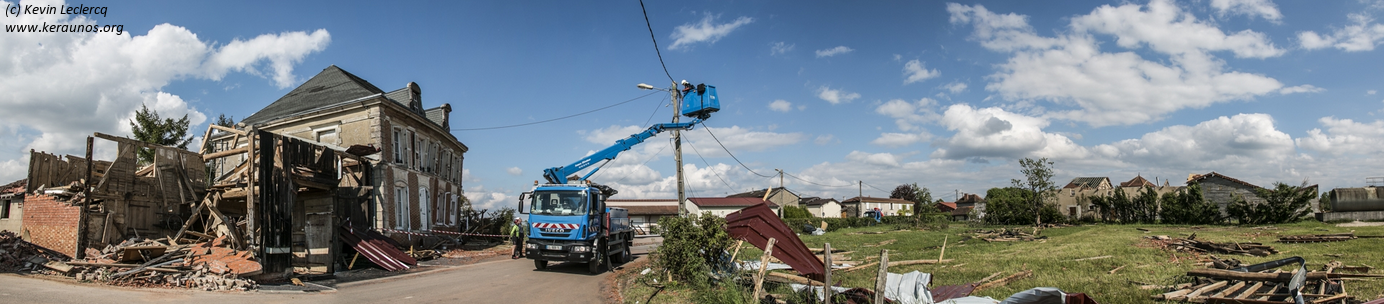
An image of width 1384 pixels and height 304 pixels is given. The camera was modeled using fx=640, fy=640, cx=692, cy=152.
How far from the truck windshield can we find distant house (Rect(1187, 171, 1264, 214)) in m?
38.0

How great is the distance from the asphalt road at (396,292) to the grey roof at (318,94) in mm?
12124

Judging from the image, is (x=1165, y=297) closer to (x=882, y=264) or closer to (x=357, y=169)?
(x=882, y=264)

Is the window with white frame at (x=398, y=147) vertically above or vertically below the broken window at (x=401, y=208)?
above

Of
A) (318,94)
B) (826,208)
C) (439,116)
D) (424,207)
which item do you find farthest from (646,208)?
(318,94)

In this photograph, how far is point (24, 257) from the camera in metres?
13.4

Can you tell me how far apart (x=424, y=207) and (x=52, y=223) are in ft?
37.5

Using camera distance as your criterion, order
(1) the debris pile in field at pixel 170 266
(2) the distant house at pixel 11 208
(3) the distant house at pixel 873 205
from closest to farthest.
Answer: (1) the debris pile in field at pixel 170 266
(2) the distant house at pixel 11 208
(3) the distant house at pixel 873 205

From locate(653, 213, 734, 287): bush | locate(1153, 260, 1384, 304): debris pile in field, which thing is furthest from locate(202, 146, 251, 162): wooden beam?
locate(1153, 260, 1384, 304): debris pile in field

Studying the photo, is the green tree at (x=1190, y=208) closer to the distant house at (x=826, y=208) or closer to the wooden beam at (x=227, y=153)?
the distant house at (x=826, y=208)

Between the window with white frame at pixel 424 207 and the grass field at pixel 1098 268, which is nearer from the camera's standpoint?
the grass field at pixel 1098 268

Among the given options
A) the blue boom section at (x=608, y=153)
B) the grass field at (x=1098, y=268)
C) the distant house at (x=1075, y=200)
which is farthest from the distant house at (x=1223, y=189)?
the blue boom section at (x=608, y=153)

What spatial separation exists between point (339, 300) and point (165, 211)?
8652 millimetres

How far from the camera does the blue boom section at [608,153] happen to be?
17609mm

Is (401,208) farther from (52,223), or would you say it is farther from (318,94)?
Result: (52,223)
